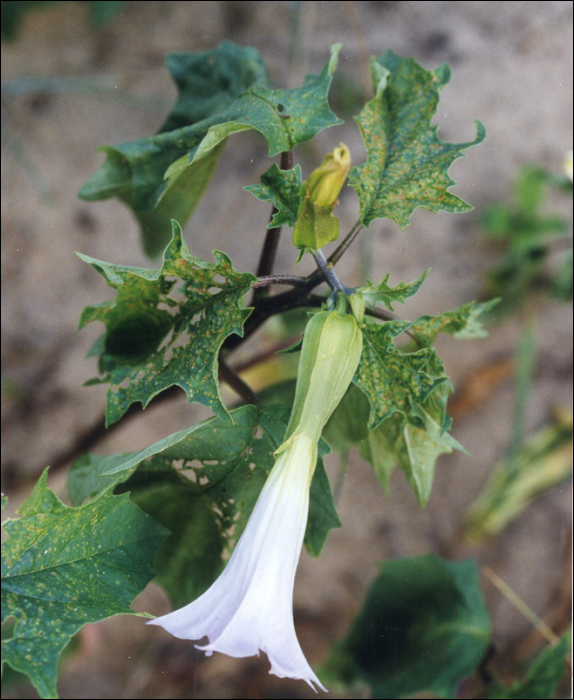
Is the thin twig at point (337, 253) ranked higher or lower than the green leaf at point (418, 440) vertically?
higher

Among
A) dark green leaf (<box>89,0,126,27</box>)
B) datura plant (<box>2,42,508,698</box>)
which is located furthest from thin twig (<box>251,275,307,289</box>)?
dark green leaf (<box>89,0,126,27</box>)

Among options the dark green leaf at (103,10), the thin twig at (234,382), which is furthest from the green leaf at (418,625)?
the dark green leaf at (103,10)

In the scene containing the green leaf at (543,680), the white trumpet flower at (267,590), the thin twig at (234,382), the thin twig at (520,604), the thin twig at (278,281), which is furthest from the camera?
the thin twig at (520,604)

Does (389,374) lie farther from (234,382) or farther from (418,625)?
(418,625)

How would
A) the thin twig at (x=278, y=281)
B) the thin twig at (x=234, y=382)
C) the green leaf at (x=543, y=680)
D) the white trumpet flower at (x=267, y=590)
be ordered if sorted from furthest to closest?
the green leaf at (x=543, y=680) < the thin twig at (x=234, y=382) < the thin twig at (x=278, y=281) < the white trumpet flower at (x=267, y=590)

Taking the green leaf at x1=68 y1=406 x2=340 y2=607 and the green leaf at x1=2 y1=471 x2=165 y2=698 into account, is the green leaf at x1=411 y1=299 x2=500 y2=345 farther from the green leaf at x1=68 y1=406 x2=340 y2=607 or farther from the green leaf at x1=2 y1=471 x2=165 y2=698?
the green leaf at x1=2 y1=471 x2=165 y2=698

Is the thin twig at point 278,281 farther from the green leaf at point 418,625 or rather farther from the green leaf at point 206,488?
the green leaf at point 418,625

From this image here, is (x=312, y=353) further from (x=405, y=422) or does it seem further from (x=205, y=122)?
(x=205, y=122)
